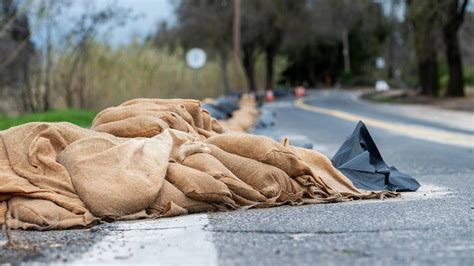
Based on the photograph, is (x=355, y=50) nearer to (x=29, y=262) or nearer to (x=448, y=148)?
(x=448, y=148)

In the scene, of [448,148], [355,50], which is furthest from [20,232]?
[355,50]

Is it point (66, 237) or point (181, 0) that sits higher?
point (181, 0)

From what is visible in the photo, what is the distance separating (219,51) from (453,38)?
22614mm

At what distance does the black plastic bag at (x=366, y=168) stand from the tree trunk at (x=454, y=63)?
87.0 ft

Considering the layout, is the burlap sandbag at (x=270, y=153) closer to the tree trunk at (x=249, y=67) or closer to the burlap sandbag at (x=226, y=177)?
the burlap sandbag at (x=226, y=177)

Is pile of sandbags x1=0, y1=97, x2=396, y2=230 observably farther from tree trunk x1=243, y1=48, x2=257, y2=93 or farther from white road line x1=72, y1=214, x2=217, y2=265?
tree trunk x1=243, y1=48, x2=257, y2=93

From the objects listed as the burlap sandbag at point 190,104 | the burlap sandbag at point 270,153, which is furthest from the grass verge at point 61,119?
the burlap sandbag at point 270,153

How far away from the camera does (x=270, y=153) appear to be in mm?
5922

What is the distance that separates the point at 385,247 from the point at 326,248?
0.29m

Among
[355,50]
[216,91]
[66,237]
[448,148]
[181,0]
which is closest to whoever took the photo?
[66,237]

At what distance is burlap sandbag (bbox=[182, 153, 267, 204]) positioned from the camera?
5578 mm

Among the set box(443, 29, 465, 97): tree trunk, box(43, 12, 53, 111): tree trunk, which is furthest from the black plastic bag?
box(443, 29, 465, 97): tree trunk

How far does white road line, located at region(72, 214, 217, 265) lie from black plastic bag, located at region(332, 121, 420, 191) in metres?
2.21

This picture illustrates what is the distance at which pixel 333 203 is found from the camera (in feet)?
19.0
